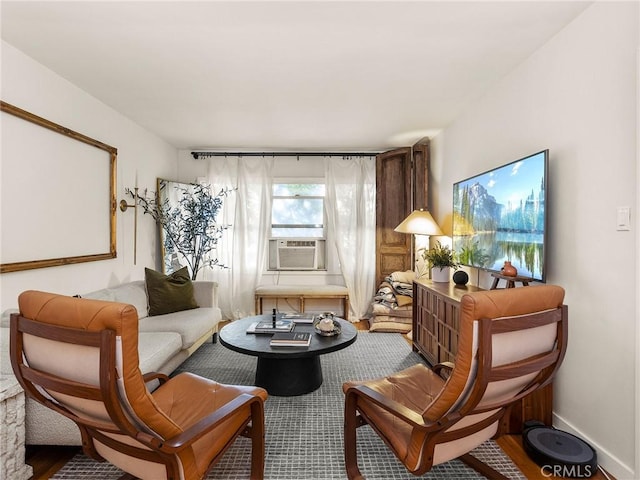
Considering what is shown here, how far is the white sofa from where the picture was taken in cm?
185

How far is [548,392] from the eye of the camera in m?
2.16

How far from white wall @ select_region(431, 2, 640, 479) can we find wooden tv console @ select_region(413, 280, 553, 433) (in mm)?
153

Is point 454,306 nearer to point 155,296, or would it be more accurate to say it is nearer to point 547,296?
point 547,296

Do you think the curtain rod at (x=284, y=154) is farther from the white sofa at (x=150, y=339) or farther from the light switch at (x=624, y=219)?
the light switch at (x=624, y=219)

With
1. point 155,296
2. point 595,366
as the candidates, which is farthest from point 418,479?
point 155,296

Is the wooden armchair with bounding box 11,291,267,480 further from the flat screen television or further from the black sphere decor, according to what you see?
the black sphere decor

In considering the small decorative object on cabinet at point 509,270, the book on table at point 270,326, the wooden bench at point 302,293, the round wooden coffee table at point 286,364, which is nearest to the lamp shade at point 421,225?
the wooden bench at point 302,293

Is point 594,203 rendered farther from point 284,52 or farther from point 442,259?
point 284,52

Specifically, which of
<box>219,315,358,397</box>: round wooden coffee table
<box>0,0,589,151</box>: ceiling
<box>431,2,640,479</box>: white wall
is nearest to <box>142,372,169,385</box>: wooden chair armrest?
<box>219,315,358,397</box>: round wooden coffee table

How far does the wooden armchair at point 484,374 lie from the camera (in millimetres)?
1269

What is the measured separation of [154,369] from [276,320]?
106cm

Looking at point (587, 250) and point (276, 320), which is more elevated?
point (587, 250)

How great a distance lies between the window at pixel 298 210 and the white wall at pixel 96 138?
159cm

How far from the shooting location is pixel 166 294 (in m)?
3.53
